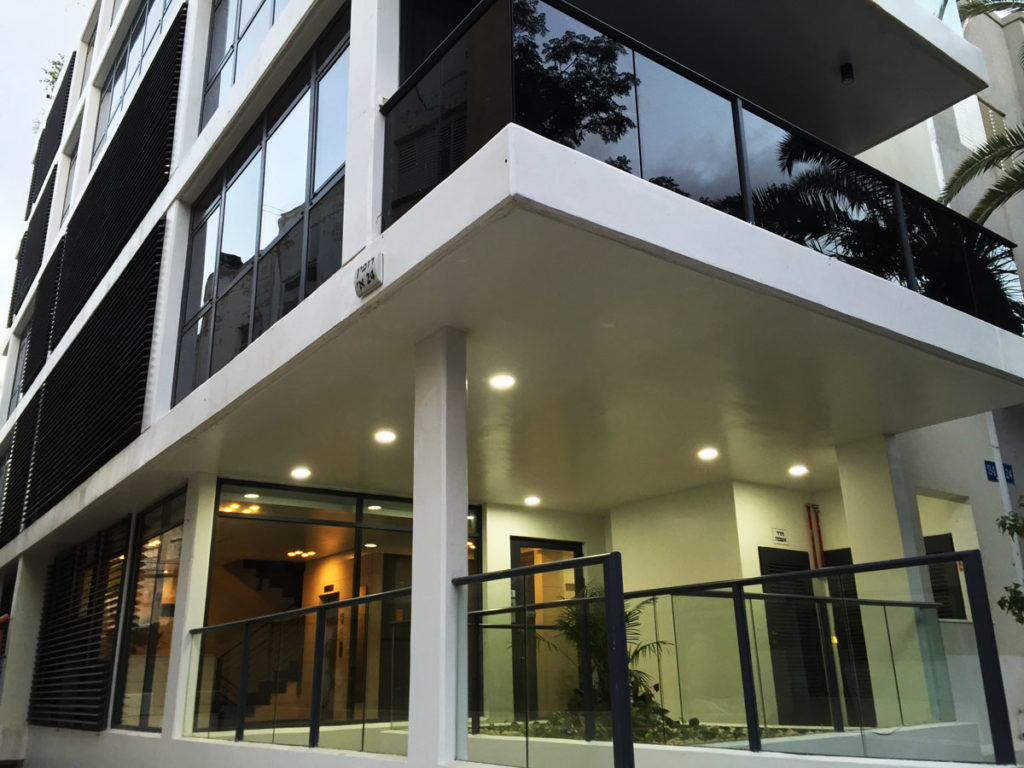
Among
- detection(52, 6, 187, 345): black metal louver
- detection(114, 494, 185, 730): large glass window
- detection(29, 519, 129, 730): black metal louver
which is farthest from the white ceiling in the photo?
detection(52, 6, 187, 345): black metal louver

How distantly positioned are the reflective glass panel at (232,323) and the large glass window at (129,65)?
682 centimetres

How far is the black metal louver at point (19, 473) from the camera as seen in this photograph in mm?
16188

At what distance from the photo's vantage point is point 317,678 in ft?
25.0

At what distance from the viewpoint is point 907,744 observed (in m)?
5.50

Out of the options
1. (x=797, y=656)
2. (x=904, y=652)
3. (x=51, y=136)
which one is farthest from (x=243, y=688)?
(x=51, y=136)

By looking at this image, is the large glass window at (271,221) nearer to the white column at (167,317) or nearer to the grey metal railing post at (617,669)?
the white column at (167,317)

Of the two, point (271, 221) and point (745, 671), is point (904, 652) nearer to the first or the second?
point (745, 671)

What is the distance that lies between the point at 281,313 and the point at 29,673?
11.1m

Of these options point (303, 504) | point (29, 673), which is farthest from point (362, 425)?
point (29, 673)

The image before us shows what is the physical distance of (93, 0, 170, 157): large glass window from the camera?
14883 millimetres

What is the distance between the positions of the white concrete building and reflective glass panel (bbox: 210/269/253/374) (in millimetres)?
57

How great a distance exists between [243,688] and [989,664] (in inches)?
253

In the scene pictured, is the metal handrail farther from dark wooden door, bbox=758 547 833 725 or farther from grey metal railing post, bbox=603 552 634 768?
dark wooden door, bbox=758 547 833 725

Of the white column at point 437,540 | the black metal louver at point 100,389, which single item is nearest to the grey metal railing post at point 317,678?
the white column at point 437,540
